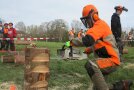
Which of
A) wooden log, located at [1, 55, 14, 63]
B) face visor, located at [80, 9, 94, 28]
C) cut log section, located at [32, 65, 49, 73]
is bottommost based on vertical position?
wooden log, located at [1, 55, 14, 63]

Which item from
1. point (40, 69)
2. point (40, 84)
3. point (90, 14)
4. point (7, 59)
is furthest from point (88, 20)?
point (7, 59)

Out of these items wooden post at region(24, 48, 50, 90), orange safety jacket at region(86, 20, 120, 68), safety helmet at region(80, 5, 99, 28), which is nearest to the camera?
wooden post at region(24, 48, 50, 90)

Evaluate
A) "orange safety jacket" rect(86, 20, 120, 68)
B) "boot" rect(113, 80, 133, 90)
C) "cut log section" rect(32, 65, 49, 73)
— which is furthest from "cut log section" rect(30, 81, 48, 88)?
"boot" rect(113, 80, 133, 90)

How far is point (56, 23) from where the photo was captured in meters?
62.9

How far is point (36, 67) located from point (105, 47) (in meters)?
1.44

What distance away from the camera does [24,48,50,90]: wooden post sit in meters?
6.54

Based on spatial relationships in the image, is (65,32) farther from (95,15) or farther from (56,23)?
(95,15)

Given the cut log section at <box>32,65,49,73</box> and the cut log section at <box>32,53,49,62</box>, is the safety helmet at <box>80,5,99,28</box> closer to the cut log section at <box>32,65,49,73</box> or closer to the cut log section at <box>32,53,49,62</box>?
the cut log section at <box>32,53,49,62</box>

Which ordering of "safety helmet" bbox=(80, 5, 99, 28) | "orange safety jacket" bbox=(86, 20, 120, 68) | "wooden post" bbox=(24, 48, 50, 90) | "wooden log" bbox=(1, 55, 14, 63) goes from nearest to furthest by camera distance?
"wooden post" bbox=(24, 48, 50, 90) < "orange safety jacket" bbox=(86, 20, 120, 68) < "safety helmet" bbox=(80, 5, 99, 28) < "wooden log" bbox=(1, 55, 14, 63)

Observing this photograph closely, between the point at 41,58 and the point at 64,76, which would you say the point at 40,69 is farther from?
the point at 64,76

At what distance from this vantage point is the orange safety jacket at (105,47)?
7.14 metres

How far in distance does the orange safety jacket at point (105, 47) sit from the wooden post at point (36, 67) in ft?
3.51

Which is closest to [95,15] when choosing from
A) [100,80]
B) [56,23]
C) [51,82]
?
[100,80]

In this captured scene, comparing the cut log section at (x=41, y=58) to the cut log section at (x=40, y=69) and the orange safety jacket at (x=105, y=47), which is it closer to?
the cut log section at (x=40, y=69)
